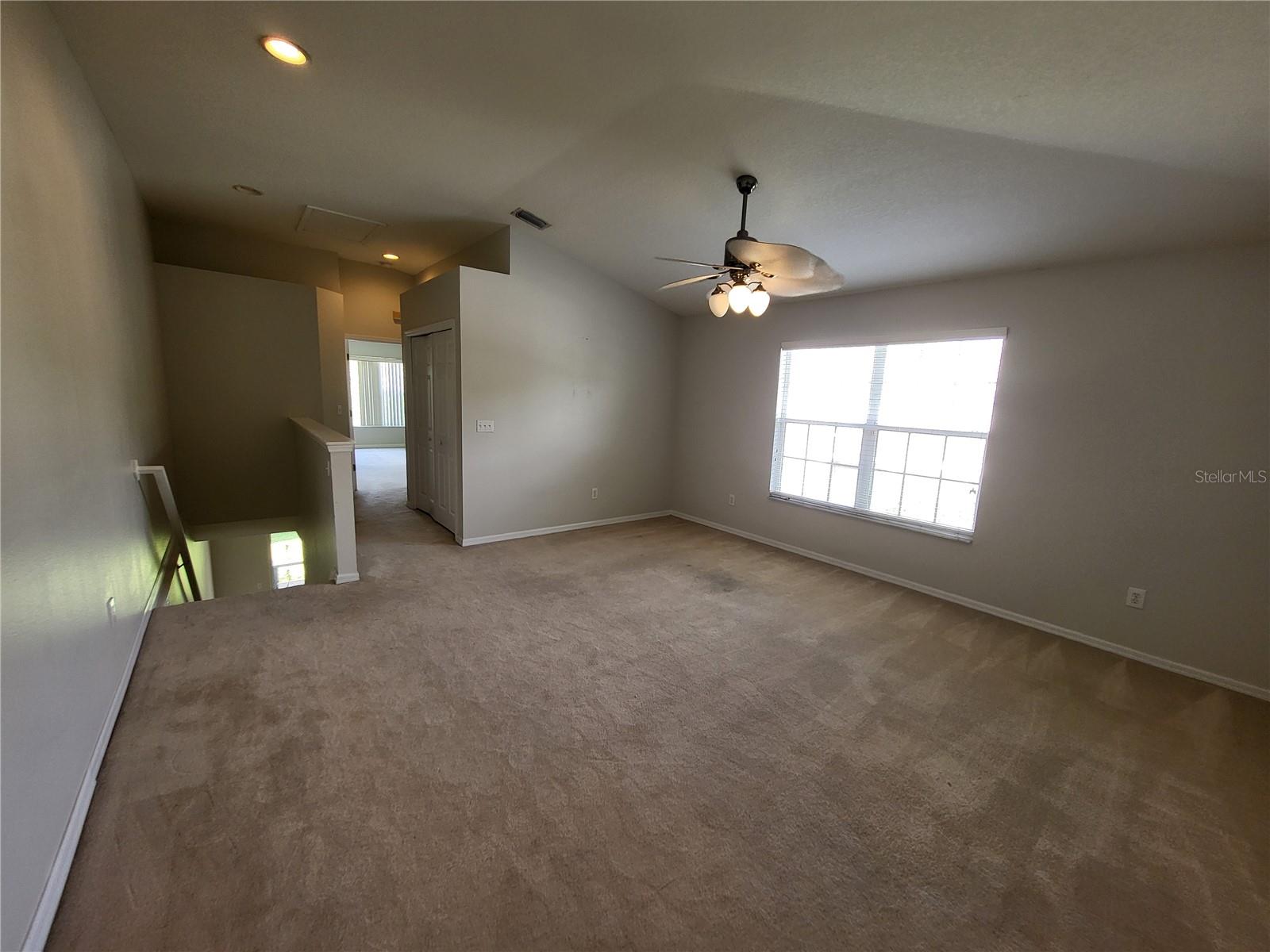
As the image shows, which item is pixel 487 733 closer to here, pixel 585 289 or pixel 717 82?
pixel 717 82

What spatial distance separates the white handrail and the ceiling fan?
3504 mm

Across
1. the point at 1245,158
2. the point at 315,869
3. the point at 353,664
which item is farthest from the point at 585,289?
the point at 315,869

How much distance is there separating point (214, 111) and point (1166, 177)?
15.8 ft

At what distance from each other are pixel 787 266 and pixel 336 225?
4.41 m

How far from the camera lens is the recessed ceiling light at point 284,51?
2172mm

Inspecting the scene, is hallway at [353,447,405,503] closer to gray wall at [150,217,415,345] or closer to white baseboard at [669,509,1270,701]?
gray wall at [150,217,415,345]

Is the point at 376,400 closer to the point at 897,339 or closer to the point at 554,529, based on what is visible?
the point at 554,529

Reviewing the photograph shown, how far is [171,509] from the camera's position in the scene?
359 cm

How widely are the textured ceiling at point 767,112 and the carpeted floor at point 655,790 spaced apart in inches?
101

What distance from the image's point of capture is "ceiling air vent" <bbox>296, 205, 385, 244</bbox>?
4.32 metres

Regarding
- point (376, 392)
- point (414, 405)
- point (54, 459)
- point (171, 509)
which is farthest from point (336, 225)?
point (376, 392)

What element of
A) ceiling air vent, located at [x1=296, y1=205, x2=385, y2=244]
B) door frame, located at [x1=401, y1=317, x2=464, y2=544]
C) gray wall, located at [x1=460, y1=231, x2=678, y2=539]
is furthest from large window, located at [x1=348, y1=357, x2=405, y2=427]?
gray wall, located at [x1=460, y1=231, x2=678, y2=539]

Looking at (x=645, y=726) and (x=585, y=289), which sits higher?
(x=585, y=289)

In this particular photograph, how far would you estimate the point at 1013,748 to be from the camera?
2.19 metres
